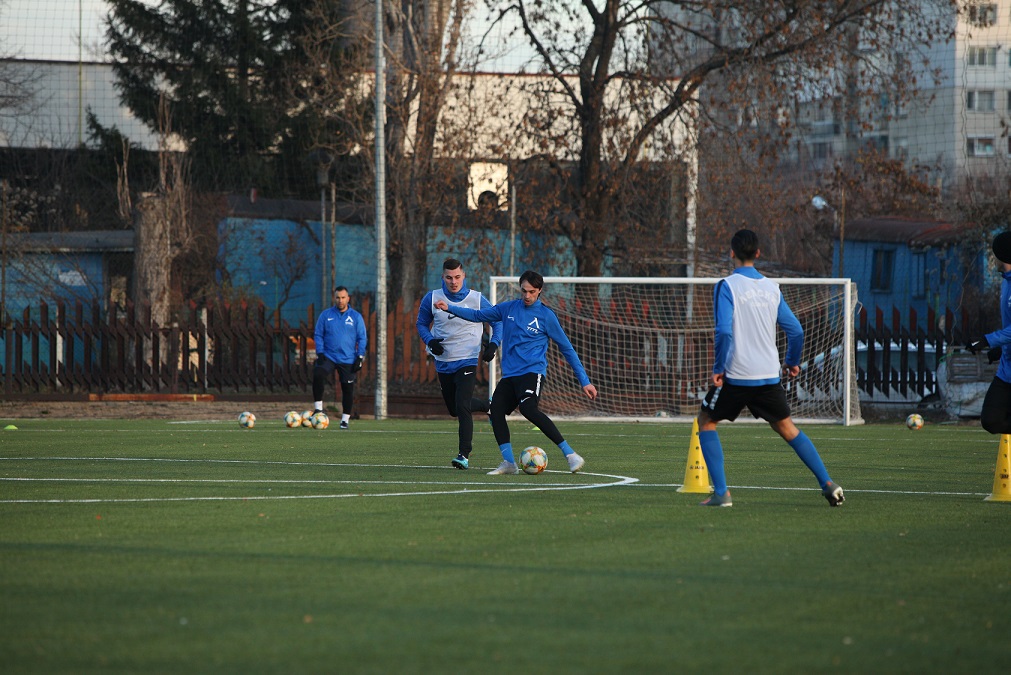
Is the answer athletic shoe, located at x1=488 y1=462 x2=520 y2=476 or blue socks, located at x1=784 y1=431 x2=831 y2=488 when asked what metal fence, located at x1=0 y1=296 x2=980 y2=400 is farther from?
blue socks, located at x1=784 y1=431 x2=831 y2=488

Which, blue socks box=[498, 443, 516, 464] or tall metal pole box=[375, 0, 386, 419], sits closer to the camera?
blue socks box=[498, 443, 516, 464]

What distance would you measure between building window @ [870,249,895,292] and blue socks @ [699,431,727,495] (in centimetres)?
2976

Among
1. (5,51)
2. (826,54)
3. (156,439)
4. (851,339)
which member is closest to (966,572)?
(156,439)

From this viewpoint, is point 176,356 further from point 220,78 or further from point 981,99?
point 981,99

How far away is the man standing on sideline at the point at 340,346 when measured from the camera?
19.8 metres

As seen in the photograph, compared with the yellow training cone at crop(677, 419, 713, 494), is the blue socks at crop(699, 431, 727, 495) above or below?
above

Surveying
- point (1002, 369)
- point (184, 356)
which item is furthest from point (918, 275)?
point (1002, 369)

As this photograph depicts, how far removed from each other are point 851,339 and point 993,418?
11866 millimetres

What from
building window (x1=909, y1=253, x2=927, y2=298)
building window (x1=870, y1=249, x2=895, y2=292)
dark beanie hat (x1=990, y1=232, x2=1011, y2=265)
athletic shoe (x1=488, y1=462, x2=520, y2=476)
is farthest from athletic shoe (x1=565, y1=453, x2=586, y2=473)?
building window (x1=870, y1=249, x2=895, y2=292)

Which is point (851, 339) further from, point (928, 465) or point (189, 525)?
point (189, 525)

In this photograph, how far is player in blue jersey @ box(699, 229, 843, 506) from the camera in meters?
9.03

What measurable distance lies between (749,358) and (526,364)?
10.4 ft

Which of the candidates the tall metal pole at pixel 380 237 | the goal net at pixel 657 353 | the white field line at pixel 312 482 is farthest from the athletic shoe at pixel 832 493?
the tall metal pole at pixel 380 237

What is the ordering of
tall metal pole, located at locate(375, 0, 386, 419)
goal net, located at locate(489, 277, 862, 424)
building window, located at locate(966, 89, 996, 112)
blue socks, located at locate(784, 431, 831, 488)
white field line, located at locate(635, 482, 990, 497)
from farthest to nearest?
building window, located at locate(966, 89, 996, 112) < goal net, located at locate(489, 277, 862, 424) < tall metal pole, located at locate(375, 0, 386, 419) < white field line, located at locate(635, 482, 990, 497) < blue socks, located at locate(784, 431, 831, 488)
